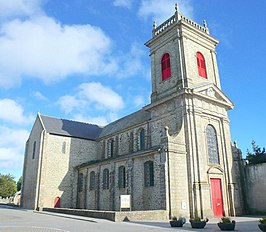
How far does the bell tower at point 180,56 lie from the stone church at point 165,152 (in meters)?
0.10

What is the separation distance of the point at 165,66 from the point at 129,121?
8.20 m

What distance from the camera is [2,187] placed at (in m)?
58.0

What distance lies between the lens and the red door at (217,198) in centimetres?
2053

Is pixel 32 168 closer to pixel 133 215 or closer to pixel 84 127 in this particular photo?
pixel 84 127

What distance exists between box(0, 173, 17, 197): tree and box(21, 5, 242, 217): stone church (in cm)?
2932

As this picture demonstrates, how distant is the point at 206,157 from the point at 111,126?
17.0m

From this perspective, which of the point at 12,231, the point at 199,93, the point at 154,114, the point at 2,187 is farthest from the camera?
the point at 2,187

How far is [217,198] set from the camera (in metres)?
21.1

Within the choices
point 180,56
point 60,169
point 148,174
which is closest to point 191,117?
point 148,174

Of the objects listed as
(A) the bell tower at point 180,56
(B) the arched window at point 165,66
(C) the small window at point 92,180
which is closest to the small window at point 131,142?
(A) the bell tower at point 180,56

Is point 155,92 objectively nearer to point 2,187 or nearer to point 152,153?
point 152,153

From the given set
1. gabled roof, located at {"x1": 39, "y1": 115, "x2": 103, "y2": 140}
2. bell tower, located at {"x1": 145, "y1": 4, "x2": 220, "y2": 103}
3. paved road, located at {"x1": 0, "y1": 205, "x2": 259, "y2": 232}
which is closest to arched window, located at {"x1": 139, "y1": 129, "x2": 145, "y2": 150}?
bell tower, located at {"x1": 145, "y1": 4, "x2": 220, "y2": 103}

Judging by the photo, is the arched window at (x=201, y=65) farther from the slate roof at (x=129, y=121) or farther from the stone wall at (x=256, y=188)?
the stone wall at (x=256, y=188)

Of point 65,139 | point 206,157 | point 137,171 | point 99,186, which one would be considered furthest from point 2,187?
point 206,157
